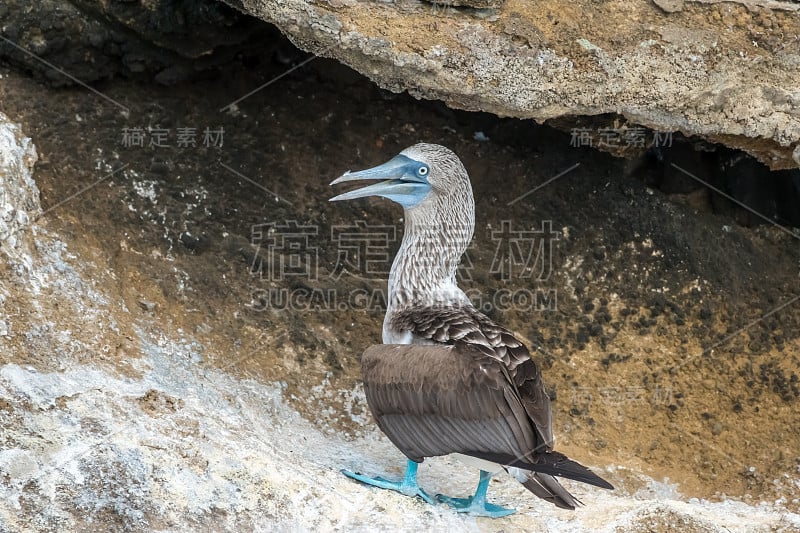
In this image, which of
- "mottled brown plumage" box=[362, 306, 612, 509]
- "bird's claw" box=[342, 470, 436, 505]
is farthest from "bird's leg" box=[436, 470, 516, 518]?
"mottled brown plumage" box=[362, 306, 612, 509]

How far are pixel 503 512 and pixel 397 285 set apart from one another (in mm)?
1470

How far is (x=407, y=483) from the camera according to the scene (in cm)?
512

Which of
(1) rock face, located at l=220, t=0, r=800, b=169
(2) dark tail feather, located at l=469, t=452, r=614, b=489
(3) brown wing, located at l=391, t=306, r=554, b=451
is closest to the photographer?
(2) dark tail feather, located at l=469, t=452, r=614, b=489

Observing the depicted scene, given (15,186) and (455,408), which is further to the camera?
(15,186)

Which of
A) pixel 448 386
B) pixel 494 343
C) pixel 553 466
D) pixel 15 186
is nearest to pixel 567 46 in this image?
pixel 494 343

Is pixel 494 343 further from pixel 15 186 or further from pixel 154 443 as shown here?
pixel 15 186

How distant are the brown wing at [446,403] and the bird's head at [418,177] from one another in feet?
3.50

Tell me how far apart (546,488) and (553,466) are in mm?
150

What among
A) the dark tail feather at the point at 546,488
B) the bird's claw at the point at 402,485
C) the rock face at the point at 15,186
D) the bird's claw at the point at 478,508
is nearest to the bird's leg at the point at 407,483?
the bird's claw at the point at 402,485

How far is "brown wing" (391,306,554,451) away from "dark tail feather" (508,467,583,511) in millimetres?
138

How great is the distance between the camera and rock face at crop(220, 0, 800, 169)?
218 inches

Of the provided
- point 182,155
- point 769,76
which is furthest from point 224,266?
point 769,76

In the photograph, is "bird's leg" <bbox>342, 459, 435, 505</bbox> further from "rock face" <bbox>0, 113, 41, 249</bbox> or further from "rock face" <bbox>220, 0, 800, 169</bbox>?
"rock face" <bbox>0, 113, 41, 249</bbox>

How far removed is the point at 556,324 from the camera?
6.87 metres
